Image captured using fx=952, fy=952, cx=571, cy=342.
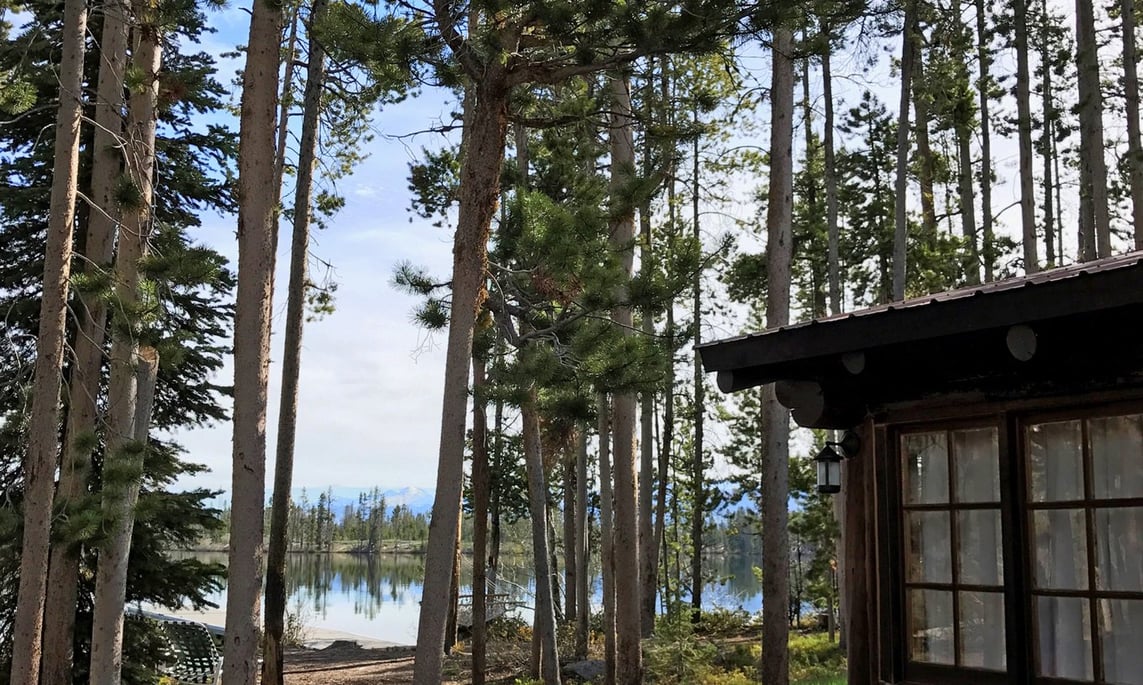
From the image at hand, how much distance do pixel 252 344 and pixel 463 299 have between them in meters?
1.58

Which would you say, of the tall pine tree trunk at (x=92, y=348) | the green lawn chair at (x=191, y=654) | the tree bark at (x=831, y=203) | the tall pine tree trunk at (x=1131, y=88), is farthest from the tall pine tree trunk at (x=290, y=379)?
the tall pine tree trunk at (x=1131, y=88)

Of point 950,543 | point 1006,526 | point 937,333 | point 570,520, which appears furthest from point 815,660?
point 937,333

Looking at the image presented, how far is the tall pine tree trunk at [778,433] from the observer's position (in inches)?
360

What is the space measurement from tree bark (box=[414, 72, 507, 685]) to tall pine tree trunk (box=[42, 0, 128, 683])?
3663mm

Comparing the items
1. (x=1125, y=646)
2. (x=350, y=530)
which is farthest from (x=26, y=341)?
(x=350, y=530)

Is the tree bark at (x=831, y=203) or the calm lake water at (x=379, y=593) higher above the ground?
the tree bark at (x=831, y=203)

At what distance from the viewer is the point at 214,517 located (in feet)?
35.0

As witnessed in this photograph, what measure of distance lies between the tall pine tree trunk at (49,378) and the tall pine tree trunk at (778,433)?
20.1ft

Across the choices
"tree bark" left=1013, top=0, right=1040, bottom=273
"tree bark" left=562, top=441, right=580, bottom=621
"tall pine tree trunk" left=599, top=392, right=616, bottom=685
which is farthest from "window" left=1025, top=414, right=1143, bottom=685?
"tree bark" left=562, top=441, right=580, bottom=621

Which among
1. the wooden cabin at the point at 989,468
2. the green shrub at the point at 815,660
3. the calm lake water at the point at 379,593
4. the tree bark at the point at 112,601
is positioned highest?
the wooden cabin at the point at 989,468

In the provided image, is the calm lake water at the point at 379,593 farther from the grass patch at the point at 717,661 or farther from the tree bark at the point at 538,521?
the tree bark at the point at 538,521

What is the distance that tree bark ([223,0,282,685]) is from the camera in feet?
22.2

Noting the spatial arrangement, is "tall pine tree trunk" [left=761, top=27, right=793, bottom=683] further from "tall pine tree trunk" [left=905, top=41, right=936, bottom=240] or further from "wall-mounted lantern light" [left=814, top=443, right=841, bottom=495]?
"tall pine tree trunk" [left=905, top=41, right=936, bottom=240]

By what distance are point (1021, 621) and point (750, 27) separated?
429cm
